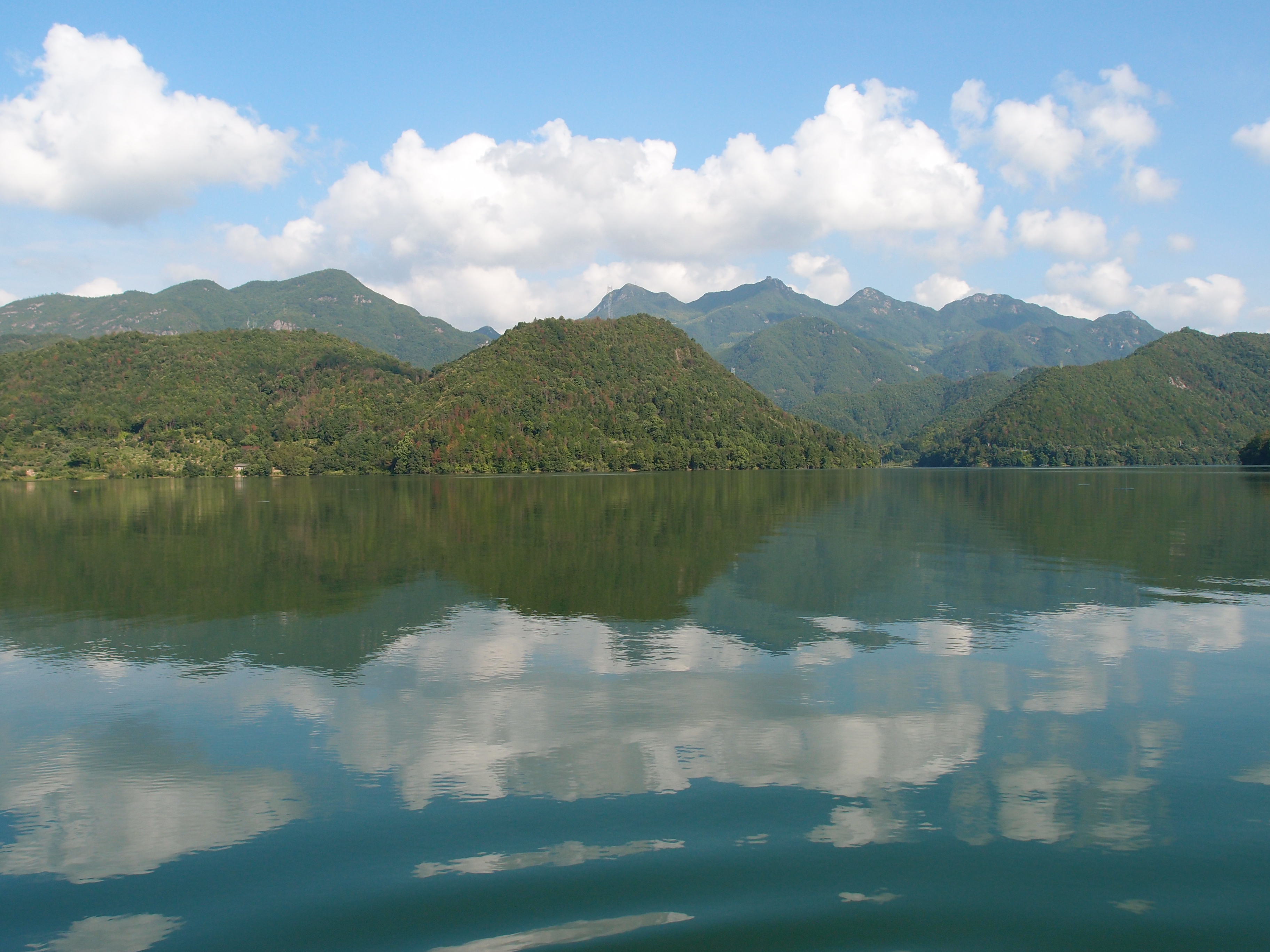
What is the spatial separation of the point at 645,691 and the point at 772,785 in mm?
3933

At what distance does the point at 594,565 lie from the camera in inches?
1070

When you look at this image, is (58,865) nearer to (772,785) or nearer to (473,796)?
(473,796)

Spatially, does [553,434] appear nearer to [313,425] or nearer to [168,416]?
[313,425]

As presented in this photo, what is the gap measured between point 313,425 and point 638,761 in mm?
190433

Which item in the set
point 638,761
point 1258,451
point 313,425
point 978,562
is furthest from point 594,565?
point 313,425

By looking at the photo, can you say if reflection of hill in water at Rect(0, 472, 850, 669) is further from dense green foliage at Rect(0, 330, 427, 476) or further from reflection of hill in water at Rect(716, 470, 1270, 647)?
dense green foliage at Rect(0, 330, 427, 476)

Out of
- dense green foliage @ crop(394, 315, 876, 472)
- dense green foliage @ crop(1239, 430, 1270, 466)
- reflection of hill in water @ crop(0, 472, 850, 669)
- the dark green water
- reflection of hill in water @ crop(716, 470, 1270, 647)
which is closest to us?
the dark green water

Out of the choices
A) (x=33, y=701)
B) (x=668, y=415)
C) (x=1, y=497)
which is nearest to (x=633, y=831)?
(x=33, y=701)

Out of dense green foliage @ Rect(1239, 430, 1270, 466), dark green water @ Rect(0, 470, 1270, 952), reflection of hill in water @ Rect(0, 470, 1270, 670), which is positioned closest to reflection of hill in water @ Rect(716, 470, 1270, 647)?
reflection of hill in water @ Rect(0, 470, 1270, 670)

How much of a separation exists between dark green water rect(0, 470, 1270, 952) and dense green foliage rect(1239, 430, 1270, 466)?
517ft

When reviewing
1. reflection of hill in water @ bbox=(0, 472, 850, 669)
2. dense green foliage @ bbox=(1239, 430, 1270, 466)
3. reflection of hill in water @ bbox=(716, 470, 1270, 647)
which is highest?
dense green foliage @ bbox=(1239, 430, 1270, 466)

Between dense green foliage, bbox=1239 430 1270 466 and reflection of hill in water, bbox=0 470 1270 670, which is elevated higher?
dense green foliage, bbox=1239 430 1270 466

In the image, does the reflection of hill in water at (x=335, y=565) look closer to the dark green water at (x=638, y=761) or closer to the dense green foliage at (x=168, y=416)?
the dark green water at (x=638, y=761)

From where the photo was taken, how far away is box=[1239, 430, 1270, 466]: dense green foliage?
5871 inches
